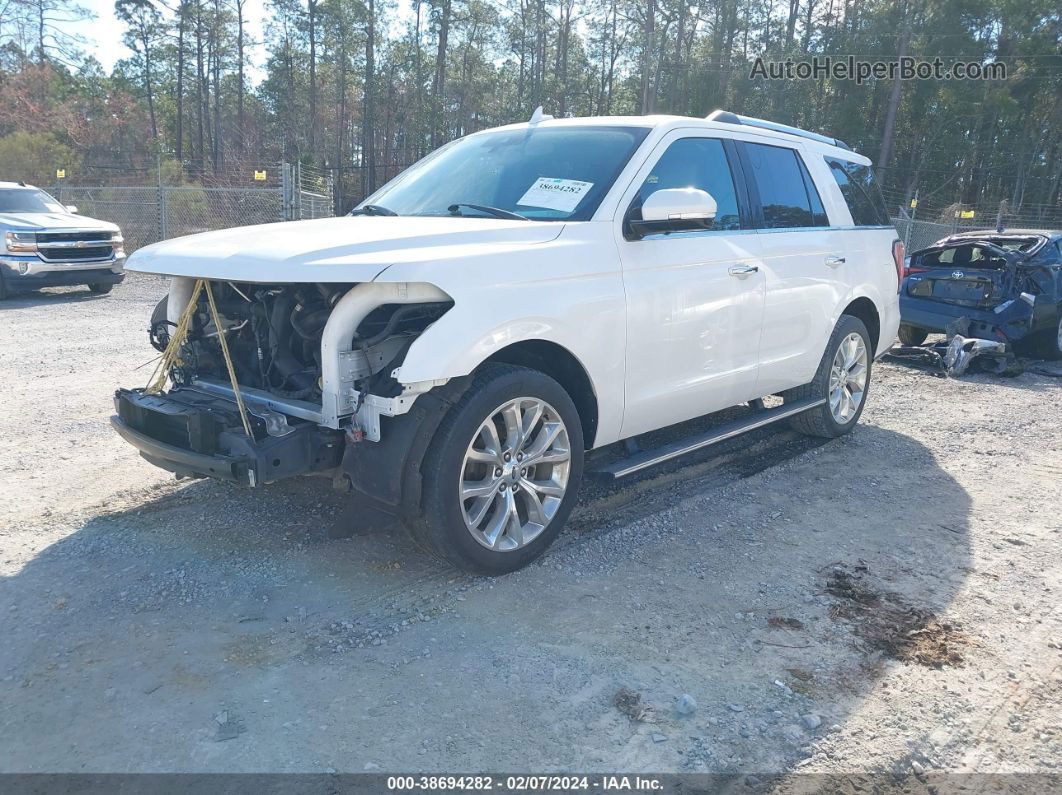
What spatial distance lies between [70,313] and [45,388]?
5304 mm

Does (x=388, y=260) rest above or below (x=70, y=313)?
above

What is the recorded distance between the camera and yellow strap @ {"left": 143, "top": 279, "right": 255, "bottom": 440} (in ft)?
12.2

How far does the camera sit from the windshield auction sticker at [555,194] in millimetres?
4113

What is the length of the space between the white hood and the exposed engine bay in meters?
0.23

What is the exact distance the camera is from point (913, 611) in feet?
11.9

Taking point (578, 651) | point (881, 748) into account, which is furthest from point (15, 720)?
point (881, 748)

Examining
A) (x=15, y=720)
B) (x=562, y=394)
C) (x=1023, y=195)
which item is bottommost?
(x=15, y=720)

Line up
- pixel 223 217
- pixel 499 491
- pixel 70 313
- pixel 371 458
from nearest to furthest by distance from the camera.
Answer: pixel 371 458, pixel 499 491, pixel 70 313, pixel 223 217

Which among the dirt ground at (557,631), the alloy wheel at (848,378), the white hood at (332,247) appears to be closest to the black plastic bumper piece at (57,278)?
the dirt ground at (557,631)

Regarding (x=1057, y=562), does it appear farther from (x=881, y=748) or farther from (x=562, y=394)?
(x=562, y=394)

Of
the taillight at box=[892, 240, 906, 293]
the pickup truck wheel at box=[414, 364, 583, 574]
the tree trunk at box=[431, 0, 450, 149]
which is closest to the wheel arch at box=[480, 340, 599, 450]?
the pickup truck wheel at box=[414, 364, 583, 574]

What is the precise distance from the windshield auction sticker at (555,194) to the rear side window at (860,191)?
2585 millimetres

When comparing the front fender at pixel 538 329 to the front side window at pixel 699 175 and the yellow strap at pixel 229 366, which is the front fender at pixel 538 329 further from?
the yellow strap at pixel 229 366

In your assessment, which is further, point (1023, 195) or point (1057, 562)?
point (1023, 195)
